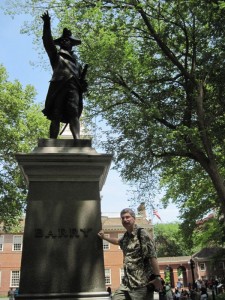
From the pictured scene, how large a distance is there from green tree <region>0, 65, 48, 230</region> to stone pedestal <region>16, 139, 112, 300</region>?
71.6 ft

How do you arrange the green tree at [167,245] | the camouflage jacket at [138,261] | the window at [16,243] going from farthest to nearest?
the green tree at [167,245]
the window at [16,243]
the camouflage jacket at [138,261]

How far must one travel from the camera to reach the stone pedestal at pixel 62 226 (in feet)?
16.5

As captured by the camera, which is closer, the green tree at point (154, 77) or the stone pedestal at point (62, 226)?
the stone pedestal at point (62, 226)

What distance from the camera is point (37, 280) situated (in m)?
5.01

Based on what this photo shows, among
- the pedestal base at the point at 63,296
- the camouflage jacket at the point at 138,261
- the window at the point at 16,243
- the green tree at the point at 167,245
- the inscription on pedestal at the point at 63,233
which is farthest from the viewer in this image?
the green tree at the point at 167,245

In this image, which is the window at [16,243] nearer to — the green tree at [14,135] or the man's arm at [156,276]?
the green tree at [14,135]

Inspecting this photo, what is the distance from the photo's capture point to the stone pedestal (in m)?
5.03

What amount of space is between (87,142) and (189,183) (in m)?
18.1

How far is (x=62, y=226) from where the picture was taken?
530 centimetres

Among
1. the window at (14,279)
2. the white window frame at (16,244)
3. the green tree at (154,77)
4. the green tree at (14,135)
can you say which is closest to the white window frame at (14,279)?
the window at (14,279)

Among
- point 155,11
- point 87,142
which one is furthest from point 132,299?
point 155,11

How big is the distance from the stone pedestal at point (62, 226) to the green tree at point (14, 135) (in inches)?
859

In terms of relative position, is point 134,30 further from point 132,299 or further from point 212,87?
point 132,299

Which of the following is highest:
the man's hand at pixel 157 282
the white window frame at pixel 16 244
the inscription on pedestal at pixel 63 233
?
the white window frame at pixel 16 244
